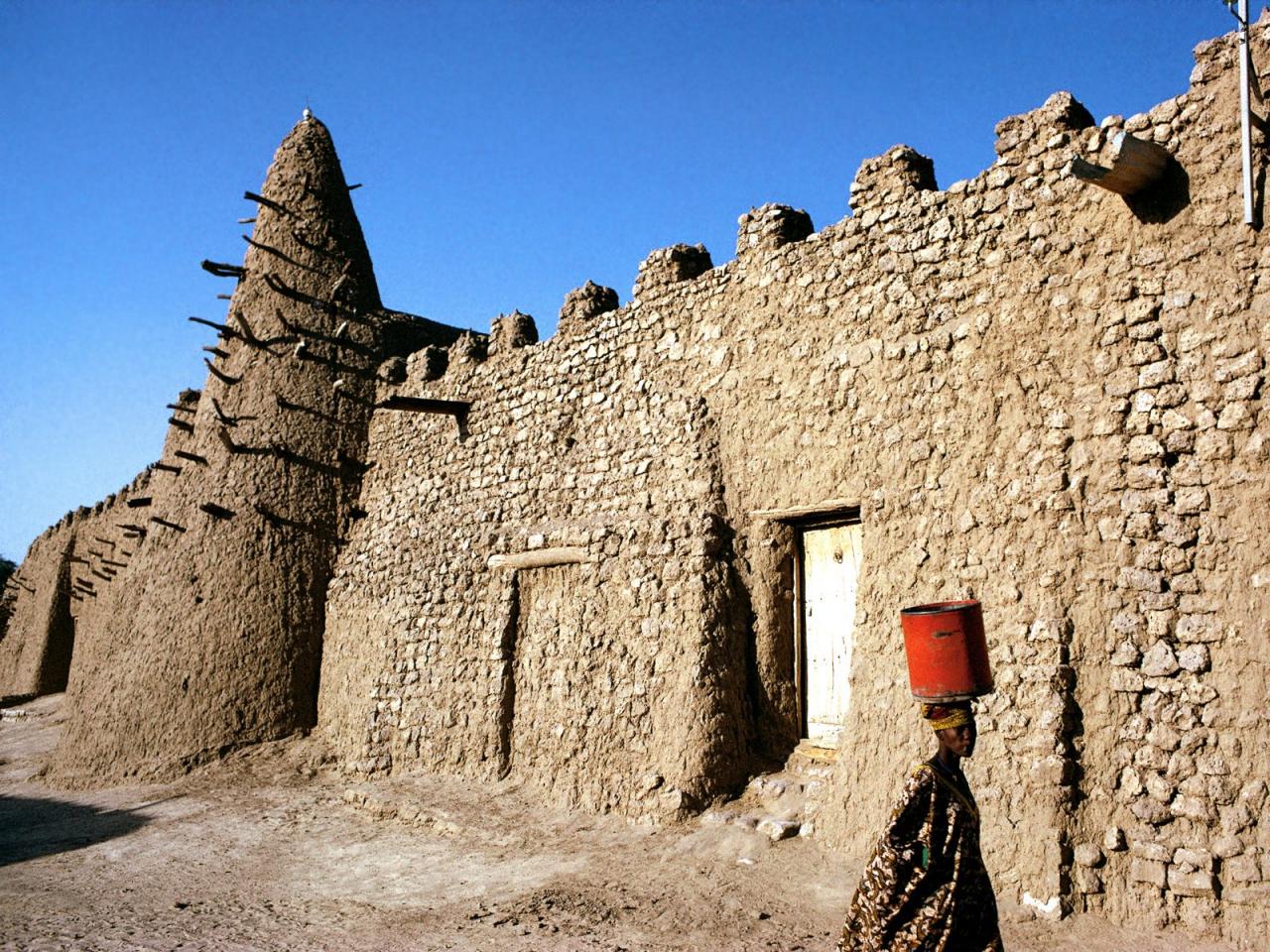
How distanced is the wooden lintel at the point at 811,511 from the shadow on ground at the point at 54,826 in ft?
23.8

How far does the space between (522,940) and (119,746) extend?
8881mm

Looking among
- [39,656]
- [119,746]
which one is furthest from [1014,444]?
[39,656]

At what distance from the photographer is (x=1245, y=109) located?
5.79 metres

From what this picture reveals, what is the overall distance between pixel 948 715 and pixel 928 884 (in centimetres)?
61

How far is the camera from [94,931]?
705cm

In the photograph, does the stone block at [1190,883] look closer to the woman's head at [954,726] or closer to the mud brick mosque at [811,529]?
the mud brick mosque at [811,529]

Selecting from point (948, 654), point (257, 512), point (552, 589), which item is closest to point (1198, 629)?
point (948, 654)

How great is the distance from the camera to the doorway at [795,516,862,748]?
26.3 feet

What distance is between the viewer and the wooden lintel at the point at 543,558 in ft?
31.9

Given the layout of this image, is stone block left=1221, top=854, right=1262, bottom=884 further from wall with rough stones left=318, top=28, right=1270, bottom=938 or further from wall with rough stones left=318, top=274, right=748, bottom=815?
wall with rough stones left=318, top=274, right=748, bottom=815

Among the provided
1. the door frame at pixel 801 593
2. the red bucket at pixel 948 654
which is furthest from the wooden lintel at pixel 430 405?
the red bucket at pixel 948 654

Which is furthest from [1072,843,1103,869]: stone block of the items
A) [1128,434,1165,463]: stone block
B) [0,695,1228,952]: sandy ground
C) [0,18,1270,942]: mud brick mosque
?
[1128,434,1165,463]: stone block

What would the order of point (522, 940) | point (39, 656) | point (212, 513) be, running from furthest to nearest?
point (39, 656) < point (212, 513) < point (522, 940)

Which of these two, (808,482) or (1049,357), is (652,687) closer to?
(808,482)
